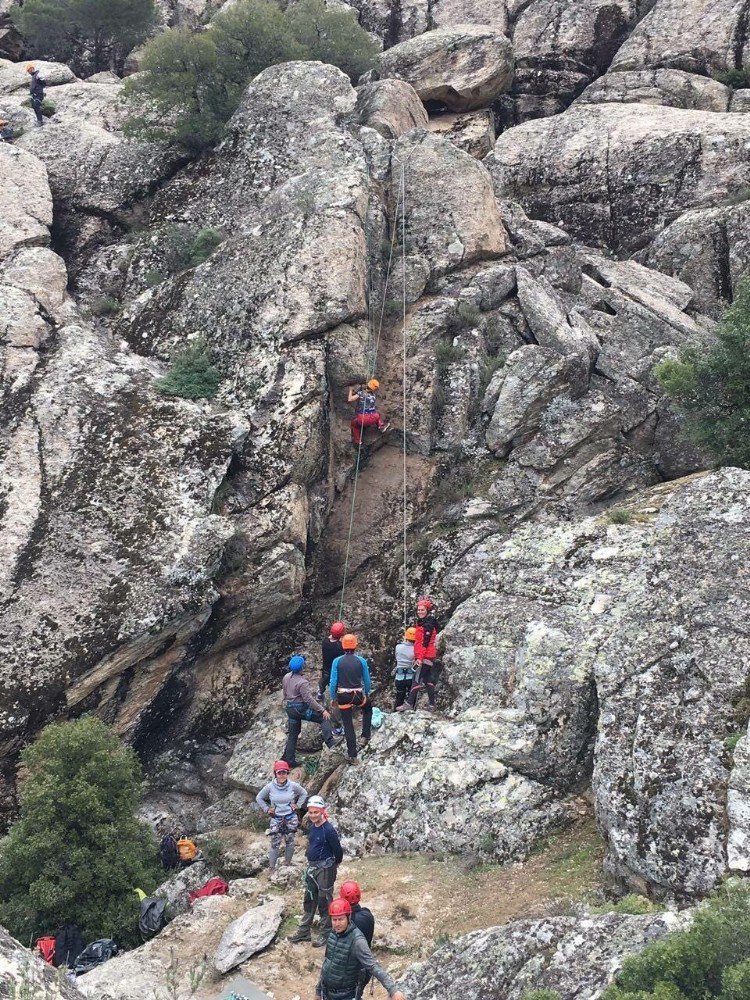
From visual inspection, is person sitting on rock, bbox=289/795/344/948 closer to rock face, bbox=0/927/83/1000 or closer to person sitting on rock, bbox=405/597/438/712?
rock face, bbox=0/927/83/1000

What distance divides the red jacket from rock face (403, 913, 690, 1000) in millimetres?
6368

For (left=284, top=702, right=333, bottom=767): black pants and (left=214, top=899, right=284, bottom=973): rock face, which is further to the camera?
(left=284, top=702, right=333, bottom=767): black pants

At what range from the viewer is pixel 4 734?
14875mm

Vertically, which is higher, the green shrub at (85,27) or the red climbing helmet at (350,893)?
the green shrub at (85,27)

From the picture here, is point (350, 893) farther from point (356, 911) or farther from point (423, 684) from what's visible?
point (423, 684)

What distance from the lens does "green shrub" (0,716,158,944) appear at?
1327 cm

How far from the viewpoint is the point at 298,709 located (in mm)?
15344

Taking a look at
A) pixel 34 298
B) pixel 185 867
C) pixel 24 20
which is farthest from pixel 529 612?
pixel 24 20

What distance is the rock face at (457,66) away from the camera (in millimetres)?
31422

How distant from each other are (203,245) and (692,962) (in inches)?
781

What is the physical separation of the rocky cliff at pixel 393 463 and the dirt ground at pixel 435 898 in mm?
422

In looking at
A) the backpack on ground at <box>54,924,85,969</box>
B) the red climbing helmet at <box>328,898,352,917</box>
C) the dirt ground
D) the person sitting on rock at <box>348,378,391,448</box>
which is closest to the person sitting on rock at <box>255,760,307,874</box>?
the dirt ground

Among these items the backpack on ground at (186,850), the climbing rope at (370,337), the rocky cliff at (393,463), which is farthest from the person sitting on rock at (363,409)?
the backpack on ground at (186,850)

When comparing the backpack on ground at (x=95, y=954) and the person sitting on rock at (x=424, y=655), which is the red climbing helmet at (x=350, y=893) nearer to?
the backpack on ground at (x=95, y=954)
